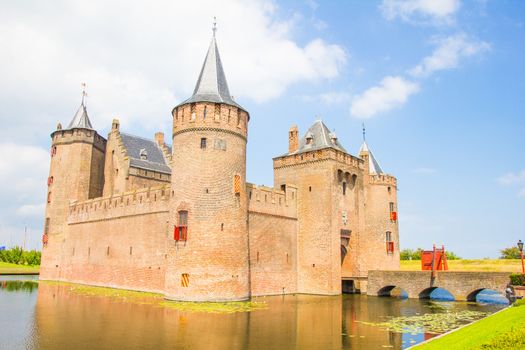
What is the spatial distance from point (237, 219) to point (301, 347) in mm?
12351

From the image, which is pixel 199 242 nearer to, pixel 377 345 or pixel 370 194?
pixel 377 345

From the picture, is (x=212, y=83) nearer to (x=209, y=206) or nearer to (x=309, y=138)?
(x=209, y=206)

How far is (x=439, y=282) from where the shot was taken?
86.6ft

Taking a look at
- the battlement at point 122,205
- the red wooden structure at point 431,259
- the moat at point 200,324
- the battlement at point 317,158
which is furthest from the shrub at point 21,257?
Answer: the red wooden structure at point 431,259

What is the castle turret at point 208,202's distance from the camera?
894 inches

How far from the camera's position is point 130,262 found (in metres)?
30.0

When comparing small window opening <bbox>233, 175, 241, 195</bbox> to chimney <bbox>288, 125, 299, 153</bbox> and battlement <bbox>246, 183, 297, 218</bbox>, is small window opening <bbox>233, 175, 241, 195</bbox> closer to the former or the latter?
battlement <bbox>246, 183, 297, 218</bbox>

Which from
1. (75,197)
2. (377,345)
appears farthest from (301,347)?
(75,197)

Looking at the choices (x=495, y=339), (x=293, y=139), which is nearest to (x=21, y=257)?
(x=293, y=139)

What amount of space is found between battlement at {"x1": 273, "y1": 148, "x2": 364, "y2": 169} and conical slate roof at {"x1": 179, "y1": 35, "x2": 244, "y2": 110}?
25.1ft

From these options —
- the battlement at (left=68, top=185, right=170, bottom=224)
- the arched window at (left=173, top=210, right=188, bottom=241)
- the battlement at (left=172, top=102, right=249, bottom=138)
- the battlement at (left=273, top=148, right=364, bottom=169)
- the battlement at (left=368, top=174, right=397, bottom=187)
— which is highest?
the battlement at (left=172, top=102, right=249, bottom=138)

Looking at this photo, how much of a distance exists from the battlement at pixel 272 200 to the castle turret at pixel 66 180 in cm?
1696

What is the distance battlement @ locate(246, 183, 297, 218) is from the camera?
2792 centimetres

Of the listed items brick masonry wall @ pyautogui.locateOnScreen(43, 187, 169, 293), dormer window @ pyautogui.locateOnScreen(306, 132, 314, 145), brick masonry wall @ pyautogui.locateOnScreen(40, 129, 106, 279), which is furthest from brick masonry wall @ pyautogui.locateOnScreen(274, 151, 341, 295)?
brick masonry wall @ pyautogui.locateOnScreen(40, 129, 106, 279)
